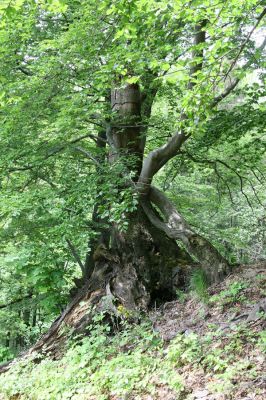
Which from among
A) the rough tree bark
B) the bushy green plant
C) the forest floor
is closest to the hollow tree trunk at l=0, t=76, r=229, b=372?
the rough tree bark

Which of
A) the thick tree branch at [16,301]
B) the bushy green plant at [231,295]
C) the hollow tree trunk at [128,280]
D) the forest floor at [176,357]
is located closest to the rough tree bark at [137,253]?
the hollow tree trunk at [128,280]

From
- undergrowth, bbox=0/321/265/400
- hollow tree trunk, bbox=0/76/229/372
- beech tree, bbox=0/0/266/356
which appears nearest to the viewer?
undergrowth, bbox=0/321/265/400

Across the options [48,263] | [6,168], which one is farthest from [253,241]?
[6,168]

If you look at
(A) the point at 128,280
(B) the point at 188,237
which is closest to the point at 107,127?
Answer: (B) the point at 188,237

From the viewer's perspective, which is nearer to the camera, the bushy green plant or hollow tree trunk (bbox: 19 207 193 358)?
the bushy green plant

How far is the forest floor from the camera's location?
4008 millimetres

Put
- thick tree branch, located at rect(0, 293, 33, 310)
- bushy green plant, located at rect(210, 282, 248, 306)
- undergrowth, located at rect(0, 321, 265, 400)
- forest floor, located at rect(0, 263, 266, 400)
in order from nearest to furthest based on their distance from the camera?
forest floor, located at rect(0, 263, 266, 400) → undergrowth, located at rect(0, 321, 265, 400) → bushy green plant, located at rect(210, 282, 248, 306) → thick tree branch, located at rect(0, 293, 33, 310)

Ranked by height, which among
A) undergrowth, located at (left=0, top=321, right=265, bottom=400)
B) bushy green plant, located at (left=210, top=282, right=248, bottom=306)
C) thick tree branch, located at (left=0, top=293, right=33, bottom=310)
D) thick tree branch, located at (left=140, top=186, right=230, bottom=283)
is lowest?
undergrowth, located at (left=0, top=321, right=265, bottom=400)

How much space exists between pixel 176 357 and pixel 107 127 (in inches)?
185

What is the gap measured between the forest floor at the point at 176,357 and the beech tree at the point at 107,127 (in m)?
0.69

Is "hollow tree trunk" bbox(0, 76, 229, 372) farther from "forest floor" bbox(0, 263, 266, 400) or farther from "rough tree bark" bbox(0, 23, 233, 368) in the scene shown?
"forest floor" bbox(0, 263, 266, 400)

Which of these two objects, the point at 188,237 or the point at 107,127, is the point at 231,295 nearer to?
the point at 188,237

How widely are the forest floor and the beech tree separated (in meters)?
0.69

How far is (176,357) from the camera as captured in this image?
4703 millimetres
